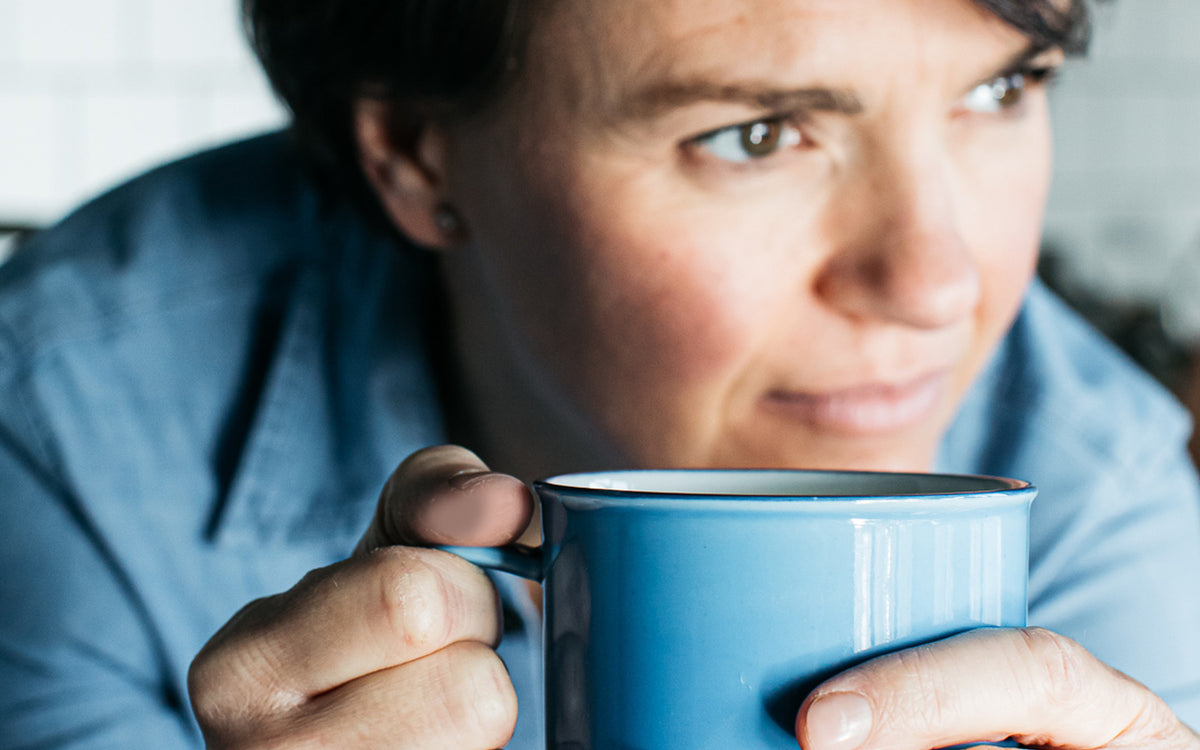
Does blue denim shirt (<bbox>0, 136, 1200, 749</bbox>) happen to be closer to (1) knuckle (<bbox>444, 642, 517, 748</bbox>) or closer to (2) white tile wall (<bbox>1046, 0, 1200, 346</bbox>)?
(1) knuckle (<bbox>444, 642, 517, 748</bbox>)

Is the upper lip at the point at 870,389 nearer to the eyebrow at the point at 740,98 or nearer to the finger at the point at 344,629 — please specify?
the eyebrow at the point at 740,98

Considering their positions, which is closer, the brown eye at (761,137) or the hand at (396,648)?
the hand at (396,648)

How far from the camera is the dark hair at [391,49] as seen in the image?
0.78 m

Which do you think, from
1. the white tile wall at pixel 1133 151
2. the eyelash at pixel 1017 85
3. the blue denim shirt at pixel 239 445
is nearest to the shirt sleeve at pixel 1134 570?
the blue denim shirt at pixel 239 445

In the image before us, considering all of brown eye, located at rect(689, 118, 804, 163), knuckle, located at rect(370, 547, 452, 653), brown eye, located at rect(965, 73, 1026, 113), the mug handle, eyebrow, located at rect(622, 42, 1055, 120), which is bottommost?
knuckle, located at rect(370, 547, 452, 653)

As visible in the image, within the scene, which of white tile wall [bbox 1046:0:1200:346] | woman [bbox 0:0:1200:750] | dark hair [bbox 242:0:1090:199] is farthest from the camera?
white tile wall [bbox 1046:0:1200:346]

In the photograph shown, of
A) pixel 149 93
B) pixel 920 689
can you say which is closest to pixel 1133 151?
pixel 149 93

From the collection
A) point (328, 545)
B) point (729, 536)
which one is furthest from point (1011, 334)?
point (729, 536)

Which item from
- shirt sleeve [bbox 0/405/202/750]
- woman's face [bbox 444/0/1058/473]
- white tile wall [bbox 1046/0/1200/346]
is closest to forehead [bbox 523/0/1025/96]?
woman's face [bbox 444/0/1058/473]

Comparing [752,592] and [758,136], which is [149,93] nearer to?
[758,136]

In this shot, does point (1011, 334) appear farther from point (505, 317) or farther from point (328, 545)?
point (328, 545)

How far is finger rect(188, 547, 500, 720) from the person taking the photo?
1.60 feet

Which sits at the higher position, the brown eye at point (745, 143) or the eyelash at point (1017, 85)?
the eyelash at point (1017, 85)

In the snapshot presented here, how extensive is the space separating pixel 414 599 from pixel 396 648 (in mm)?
33
